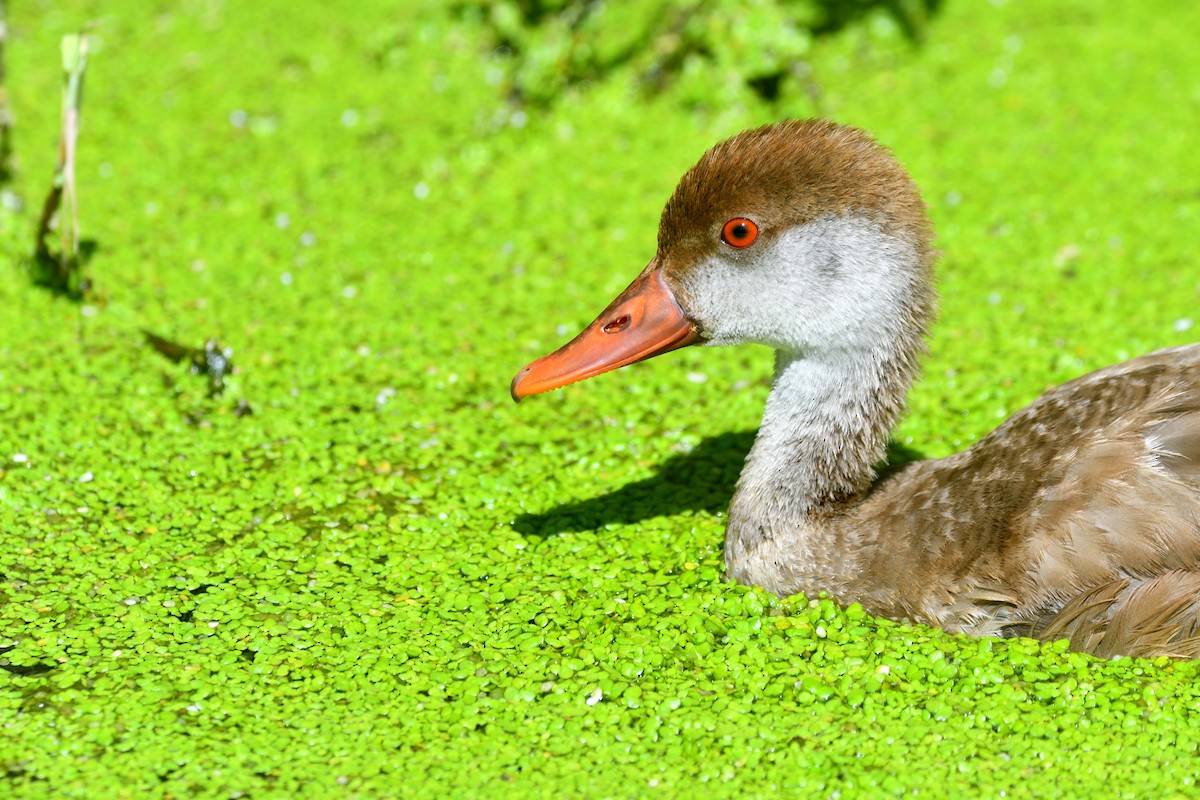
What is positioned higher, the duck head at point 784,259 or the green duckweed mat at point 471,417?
the duck head at point 784,259

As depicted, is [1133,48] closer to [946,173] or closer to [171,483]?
[946,173]

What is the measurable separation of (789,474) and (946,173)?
11.7 feet

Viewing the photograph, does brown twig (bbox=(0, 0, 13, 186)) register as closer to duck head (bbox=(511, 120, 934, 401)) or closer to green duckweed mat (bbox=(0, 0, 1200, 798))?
green duckweed mat (bbox=(0, 0, 1200, 798))

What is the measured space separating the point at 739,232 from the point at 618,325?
1.61 feet

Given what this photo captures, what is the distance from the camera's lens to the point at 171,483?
4.97 meters

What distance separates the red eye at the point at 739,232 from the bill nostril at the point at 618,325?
15.8 inches

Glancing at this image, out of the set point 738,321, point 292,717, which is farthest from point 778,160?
point 292,717

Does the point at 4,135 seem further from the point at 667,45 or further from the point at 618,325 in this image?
the point at 618,325

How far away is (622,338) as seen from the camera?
4.32 meters

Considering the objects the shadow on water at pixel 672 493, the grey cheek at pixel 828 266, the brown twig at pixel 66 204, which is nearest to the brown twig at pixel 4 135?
the brown twig at pixel 66 204

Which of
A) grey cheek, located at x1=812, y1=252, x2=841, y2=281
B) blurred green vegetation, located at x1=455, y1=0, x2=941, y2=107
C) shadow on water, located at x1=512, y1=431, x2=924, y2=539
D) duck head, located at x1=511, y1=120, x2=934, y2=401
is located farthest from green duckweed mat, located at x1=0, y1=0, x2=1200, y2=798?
grey cheek, located at x1=812, y1=252, x2=841, y2=281

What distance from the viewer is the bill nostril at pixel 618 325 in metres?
4.33

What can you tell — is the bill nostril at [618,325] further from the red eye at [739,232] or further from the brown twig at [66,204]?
the brown twig at [66,204]

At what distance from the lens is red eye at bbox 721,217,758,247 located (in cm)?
420
